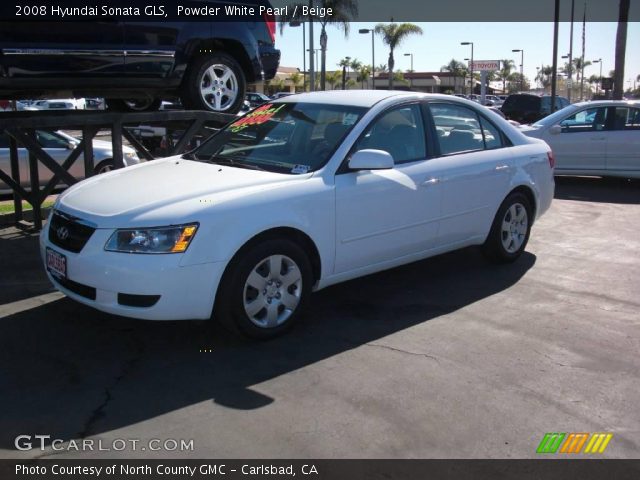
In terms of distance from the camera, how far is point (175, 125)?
8.30 meters

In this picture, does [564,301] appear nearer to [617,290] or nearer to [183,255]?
[617,290]

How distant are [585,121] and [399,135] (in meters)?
7.76

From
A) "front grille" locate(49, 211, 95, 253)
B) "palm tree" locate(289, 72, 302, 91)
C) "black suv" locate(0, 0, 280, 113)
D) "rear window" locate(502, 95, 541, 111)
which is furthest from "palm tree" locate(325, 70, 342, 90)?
"front grille" locate(49, 211, 95, 253)

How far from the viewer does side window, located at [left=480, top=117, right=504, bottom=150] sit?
6.10m

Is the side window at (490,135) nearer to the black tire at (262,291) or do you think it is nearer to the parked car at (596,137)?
the black tire at (262,291)

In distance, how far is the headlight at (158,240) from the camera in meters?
3.98

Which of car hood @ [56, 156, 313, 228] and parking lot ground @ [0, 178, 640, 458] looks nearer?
parking lot ground @ [0, 178, 640, 458]

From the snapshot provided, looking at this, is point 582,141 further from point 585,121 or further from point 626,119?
point 626,119

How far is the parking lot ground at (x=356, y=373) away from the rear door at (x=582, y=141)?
19.9 ft

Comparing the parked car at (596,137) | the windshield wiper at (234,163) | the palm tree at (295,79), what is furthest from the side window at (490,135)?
the palm tree at (295,79)

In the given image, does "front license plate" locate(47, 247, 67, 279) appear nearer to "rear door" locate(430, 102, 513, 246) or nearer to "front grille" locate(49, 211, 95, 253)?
"front grille" locate(49, 211, 95, 253)

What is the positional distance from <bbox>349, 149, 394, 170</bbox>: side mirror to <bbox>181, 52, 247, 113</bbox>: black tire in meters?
3.71

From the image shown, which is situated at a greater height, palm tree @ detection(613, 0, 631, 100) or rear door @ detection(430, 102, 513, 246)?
palm tree @ detection(613, 0, 631, 100)

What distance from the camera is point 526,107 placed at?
75.9ft
